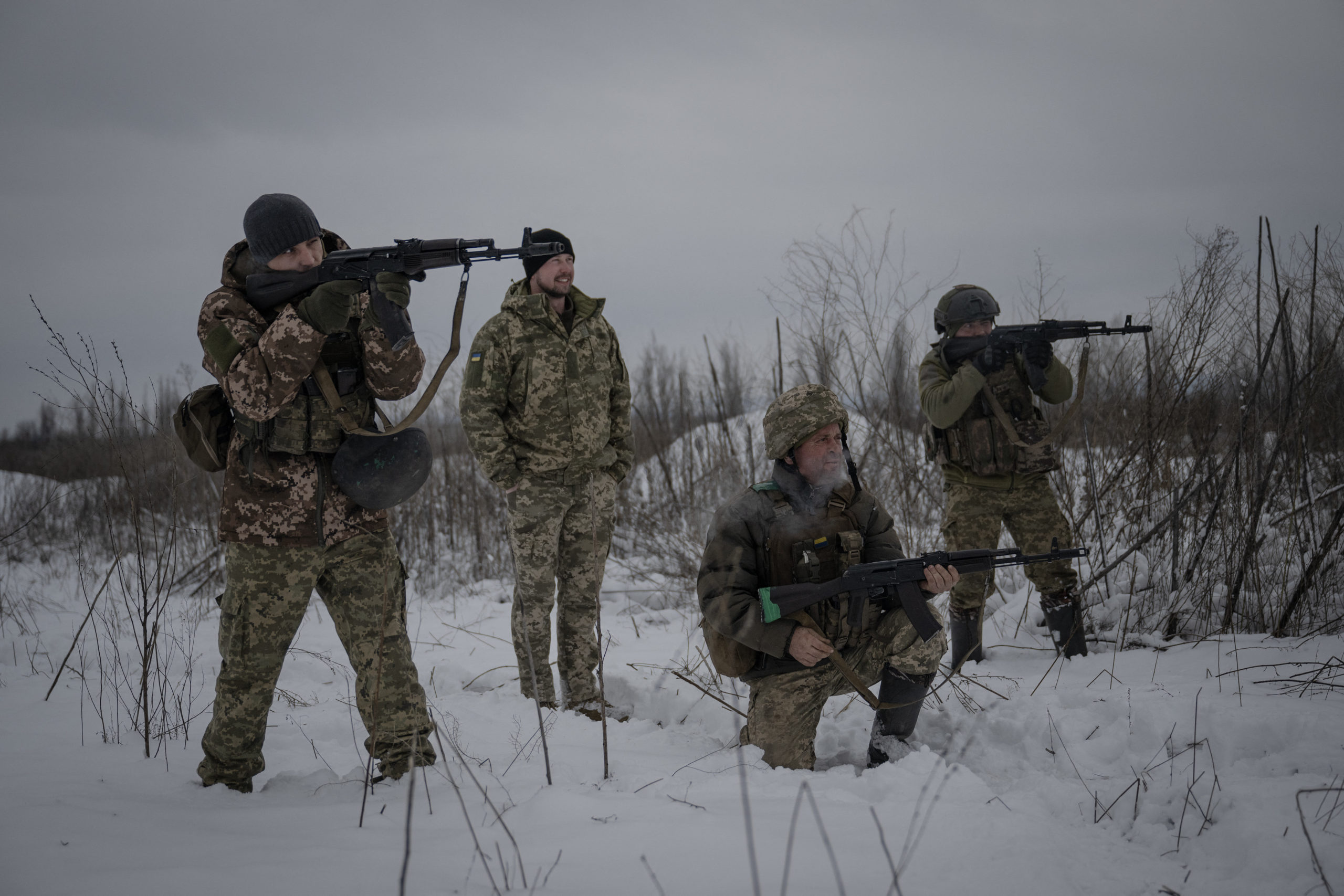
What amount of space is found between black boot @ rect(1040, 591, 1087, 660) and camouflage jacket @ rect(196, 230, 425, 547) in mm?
3138

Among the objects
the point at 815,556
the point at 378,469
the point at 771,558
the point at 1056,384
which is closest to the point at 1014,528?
the point at 1056,384

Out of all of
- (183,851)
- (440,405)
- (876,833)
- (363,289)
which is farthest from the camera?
(440,405)

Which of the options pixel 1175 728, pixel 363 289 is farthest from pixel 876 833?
pixel 363 289

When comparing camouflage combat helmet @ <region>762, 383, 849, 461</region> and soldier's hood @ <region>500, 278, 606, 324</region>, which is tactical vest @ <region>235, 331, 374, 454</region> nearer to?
soldier's hood @ <region>500, 278, 606, 324</region>

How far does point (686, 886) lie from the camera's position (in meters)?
1.50

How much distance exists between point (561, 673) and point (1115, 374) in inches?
158

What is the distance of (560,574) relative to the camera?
3.32 m

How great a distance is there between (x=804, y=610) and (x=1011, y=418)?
5.82 feet

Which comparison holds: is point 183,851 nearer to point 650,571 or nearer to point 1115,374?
point 650,571

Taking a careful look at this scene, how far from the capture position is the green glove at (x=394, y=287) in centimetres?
208

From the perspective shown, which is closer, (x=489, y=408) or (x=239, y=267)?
(x=239, y=267)

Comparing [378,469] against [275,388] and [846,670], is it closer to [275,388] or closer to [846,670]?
[275,388]

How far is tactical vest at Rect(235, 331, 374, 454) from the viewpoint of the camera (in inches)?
82.5

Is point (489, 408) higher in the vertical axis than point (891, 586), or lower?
higher
